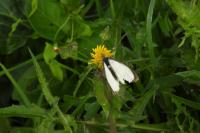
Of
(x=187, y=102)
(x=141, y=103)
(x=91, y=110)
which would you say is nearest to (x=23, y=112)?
(x=91, y=110)

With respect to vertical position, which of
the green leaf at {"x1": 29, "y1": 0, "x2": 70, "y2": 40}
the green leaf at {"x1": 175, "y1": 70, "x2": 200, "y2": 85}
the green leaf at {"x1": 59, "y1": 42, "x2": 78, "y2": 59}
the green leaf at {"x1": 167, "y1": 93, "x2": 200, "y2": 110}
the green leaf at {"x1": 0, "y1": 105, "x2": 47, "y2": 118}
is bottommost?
the green leaf at {"x1": 167, "y1": 93, "x2": 200, "y2": 110}

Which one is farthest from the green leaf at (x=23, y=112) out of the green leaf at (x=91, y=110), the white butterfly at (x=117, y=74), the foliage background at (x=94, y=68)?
the white butterfly at (x=117, y=74)

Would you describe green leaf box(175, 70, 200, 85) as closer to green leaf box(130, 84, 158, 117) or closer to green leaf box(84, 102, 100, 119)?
green leaf box(130, 84, 158, 117)

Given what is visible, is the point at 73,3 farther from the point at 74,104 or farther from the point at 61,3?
the point at 74,104

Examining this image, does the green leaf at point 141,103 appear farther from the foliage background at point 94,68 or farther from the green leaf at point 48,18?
the green leaf at point 48,18

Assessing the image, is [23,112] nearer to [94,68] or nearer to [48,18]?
[94,68]

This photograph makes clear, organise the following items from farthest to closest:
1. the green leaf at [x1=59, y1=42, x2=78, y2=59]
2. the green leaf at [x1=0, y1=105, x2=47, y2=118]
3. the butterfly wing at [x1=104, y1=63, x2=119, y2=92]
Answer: the green leaf at [x1=59, y1=42, x2=78, y2=59], the green leaf at [x1=0, y1=105, x2=47, y2=118], the butterfly wing at [x1=104, y1=63, x2=119, y2=92]

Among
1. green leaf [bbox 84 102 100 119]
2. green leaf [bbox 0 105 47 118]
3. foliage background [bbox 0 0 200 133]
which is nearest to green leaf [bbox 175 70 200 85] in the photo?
foliage background [bbox 0 0 200 133]
